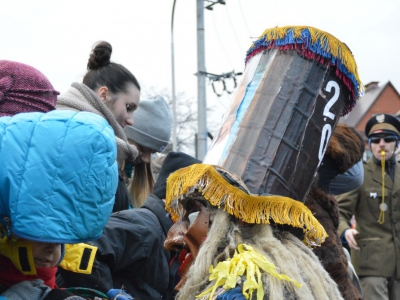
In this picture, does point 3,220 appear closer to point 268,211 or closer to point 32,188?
point 32,188

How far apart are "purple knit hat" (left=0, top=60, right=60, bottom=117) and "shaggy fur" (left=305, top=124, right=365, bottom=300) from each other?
221cm

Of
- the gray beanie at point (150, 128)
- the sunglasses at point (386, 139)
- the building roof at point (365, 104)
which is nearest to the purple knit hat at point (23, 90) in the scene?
the gray beanie at point (150, 128)

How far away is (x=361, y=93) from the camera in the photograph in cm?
270

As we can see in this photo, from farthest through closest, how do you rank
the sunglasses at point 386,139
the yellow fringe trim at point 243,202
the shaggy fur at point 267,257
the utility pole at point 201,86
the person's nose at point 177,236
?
the utility pole at point 201,86, the sunglasses at point 386,139, the person's nose at point 177,236, the yellow fringe trim at point 243,202, the shaggy fur at point 267,257

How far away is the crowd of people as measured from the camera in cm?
146

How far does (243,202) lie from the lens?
224cm

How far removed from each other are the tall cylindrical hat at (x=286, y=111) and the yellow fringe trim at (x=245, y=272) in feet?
1.13

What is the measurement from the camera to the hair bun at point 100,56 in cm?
326

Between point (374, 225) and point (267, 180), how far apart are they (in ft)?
12.0

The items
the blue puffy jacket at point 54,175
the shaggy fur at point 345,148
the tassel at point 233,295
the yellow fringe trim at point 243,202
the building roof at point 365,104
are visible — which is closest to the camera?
the blue puffy jacket at point 54,175

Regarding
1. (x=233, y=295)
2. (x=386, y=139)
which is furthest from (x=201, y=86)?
(x=233, y=295)

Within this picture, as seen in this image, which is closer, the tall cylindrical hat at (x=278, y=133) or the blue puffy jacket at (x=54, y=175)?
the blue puffy jacket at (x=54, y=175)

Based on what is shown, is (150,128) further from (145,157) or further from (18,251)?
(18,251)

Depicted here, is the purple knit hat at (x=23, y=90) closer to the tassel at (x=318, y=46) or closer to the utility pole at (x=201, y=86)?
the tassel at (x=318, y=46)
